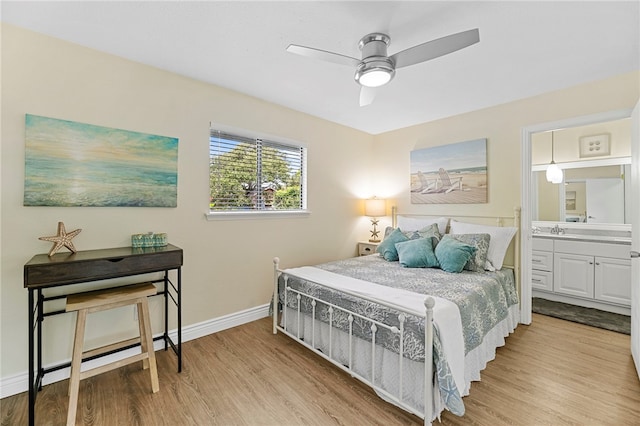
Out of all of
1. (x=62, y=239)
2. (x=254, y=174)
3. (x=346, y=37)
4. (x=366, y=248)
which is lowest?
(x=366, y=248)

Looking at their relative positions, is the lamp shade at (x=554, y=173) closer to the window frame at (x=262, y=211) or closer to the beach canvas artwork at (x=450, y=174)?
the beach canvas artwork at (x=450, y=174)

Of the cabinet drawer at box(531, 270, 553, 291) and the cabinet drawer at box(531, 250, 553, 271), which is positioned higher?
the cabinet drawer at box(531, 250, 553, 271)

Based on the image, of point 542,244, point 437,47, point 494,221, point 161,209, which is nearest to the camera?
point 437,47

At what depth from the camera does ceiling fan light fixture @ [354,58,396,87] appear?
1911mm

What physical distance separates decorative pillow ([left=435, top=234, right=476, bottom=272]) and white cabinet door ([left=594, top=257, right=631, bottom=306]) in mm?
1989

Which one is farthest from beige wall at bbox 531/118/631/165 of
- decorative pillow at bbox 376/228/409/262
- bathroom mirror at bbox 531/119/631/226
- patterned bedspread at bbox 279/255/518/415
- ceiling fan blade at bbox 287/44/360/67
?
ceiling fan blade at bbox 287/44/360/67

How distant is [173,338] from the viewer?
2680 millimetres

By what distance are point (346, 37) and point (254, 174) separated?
5.84ft

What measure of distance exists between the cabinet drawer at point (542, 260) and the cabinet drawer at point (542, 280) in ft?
0.18

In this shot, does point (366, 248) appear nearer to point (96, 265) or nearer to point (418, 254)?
point (418, 254)

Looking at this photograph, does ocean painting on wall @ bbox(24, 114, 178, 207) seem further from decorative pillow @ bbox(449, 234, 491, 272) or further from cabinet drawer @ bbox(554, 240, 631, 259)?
cabinet drawer @ bbox(554, 240, 631, 259)

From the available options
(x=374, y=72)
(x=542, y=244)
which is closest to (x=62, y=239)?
(x=374, y=72)

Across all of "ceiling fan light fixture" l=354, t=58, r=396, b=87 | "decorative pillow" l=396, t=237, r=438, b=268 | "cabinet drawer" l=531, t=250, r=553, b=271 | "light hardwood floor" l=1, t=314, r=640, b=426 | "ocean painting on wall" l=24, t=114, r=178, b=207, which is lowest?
"light hardwood floor" l=1, t=314, r=640, b=426

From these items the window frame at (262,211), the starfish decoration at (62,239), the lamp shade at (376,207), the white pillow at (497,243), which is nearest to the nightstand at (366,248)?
the lamp shade at (376,207)
